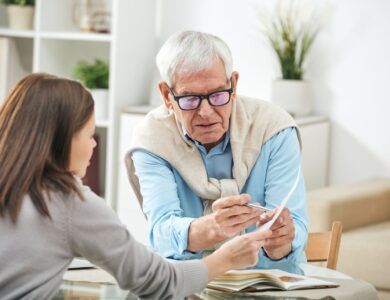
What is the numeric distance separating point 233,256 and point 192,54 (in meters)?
0.75

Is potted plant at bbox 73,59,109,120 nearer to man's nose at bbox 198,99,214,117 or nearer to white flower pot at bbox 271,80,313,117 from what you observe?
white flower pot at bbox 271,80,313,117

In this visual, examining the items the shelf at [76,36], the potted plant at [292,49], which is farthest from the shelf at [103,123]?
the potted plant at [292,49]

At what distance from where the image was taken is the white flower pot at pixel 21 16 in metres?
4.77

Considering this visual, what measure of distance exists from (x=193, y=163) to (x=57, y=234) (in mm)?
948

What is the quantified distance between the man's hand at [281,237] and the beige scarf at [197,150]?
8.7 inches

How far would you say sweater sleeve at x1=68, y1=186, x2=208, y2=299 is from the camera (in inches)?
66.3

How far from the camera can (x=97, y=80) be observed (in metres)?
4.67

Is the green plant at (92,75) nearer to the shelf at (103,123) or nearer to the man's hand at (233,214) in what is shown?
the shelf at (103,123)

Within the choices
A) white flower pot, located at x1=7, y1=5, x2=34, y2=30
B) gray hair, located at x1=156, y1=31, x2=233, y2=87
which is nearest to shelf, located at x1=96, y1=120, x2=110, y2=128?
white flower pot, located at x1=7, y1=5, x2=34, y2=30

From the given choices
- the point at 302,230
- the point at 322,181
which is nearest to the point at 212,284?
the point at 302,230

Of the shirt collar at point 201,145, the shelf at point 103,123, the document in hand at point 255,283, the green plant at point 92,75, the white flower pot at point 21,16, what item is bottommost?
the shelf at point 103,123

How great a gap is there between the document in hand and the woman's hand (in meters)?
0.08

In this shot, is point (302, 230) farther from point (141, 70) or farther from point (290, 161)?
point (141, 70)

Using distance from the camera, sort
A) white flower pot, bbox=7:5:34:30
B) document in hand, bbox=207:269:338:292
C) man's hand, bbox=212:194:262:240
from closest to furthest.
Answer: document in hand, bbox=207:269:338:292 < man's hand, bbox=212:194:262:240 < white flower pot, bbox=7:5:34:30
